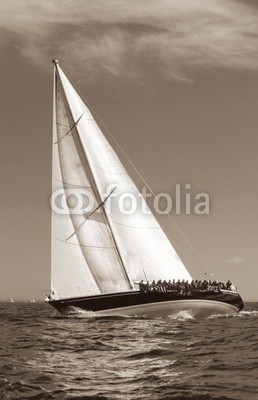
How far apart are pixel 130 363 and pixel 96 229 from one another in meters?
19.5

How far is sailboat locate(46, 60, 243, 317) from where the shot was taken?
3241cm

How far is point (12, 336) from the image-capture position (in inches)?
849

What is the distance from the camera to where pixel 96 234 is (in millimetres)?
33562

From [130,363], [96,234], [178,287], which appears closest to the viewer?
[130,363]

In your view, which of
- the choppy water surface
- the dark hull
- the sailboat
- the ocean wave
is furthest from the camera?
the sailboat

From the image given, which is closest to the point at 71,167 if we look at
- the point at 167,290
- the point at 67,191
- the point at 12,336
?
the point at 67,191

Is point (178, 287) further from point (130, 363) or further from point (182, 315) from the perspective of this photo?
point (130, 363)

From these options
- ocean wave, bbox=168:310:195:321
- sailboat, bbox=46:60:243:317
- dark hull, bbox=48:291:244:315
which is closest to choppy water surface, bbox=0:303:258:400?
dark hull, bbox=48:291:244:315

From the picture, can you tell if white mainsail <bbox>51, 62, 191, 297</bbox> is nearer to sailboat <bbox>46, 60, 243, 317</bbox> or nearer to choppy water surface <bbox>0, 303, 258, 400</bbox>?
sailboat <bbox>46, 60, 243, 317</bbox>

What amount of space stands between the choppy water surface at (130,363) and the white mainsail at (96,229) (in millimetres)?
8965

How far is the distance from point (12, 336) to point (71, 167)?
51.9ft

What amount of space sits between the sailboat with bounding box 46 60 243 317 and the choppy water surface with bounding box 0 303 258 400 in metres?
8.55

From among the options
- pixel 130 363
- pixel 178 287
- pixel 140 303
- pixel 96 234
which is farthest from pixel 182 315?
pixel 130 363

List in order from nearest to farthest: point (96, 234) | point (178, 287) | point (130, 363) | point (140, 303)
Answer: point (130, 363), point (140, 303), point (178, 287), point (96, 234)
